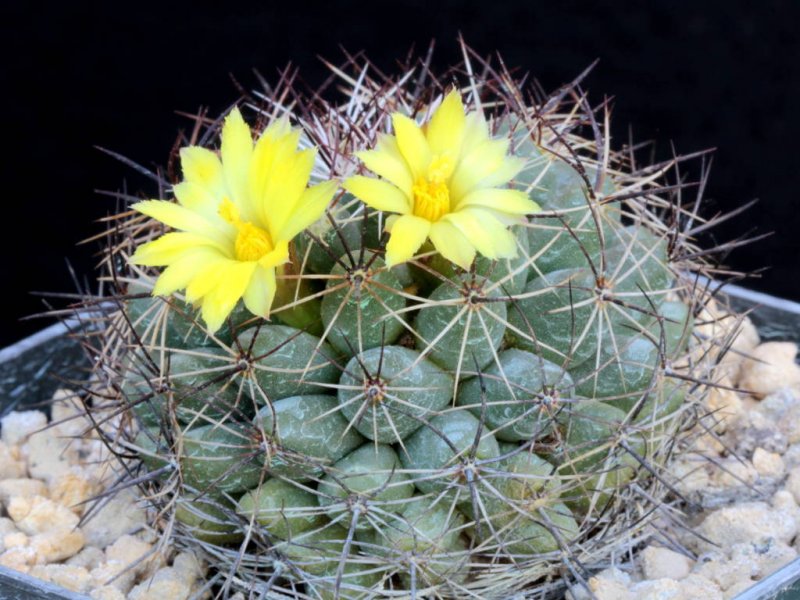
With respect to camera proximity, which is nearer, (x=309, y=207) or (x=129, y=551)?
(x=309, y=207)

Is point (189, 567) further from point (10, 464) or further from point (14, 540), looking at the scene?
point (10, 464)

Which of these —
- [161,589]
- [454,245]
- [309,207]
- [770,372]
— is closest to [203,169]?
[309,207]

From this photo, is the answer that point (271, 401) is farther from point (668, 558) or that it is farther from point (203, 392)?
point (668, 558)

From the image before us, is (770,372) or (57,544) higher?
(770,372)

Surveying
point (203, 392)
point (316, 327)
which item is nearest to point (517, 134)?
point (316, 327)

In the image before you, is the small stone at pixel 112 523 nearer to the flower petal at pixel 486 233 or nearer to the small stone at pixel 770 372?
the flower petal at pixel 486 233

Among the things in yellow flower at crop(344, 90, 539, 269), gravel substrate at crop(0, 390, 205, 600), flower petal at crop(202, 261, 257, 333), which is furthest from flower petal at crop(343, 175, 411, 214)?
gravel substrate at crop(0, 390, 205, 600)

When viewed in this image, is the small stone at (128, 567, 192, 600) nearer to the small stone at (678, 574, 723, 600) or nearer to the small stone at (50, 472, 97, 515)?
the small stone at (50, 472, 97, 515)

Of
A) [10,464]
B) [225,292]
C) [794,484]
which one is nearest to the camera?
[225,292]
